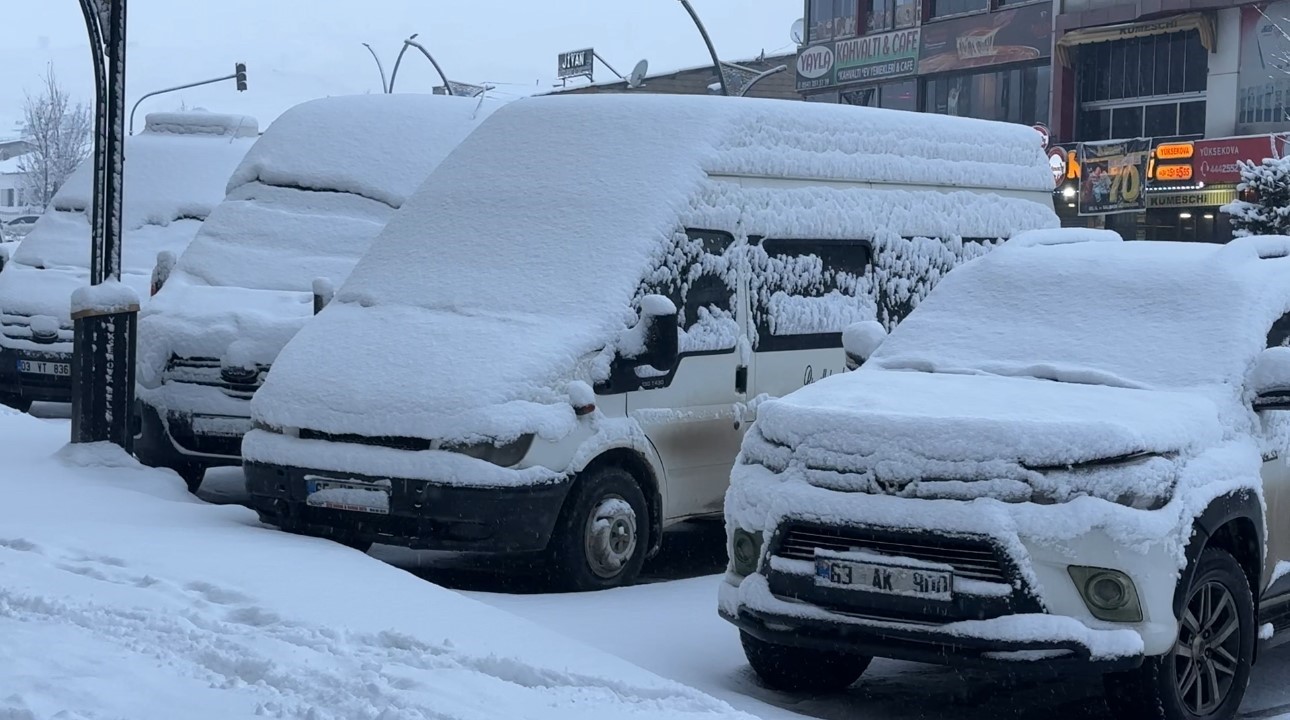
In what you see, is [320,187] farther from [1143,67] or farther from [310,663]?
[1143,67]

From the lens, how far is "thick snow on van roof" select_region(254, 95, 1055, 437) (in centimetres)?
767

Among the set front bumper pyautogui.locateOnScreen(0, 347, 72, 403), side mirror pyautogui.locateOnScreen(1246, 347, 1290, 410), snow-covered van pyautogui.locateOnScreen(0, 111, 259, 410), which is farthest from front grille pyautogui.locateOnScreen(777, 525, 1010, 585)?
front bumper pyautogui.locateOnScreen(0, 347, 72, 403)

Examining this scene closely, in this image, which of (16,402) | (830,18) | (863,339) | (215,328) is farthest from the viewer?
(830,18)

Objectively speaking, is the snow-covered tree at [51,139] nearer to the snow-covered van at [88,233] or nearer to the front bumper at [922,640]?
the snow-covered van at [88,233]

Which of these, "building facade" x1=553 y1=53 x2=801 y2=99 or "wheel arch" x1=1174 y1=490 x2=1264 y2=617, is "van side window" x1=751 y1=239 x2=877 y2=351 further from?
"building facade" x1=553 y1=53 x2=801 y2=99

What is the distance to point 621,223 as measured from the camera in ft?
27.3

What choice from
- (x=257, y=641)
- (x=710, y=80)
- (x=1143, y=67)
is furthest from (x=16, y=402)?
(x=710, y=80)

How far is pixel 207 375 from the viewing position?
1025cm

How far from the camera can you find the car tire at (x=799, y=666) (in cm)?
634

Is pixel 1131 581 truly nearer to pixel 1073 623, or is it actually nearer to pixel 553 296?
pixel 1073 623

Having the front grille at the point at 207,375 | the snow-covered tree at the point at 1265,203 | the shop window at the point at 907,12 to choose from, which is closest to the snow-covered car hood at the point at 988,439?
the front grille at the point at 207,375

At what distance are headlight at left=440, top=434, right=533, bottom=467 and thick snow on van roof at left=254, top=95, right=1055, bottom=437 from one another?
2.7 inches

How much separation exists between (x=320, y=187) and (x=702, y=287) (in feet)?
14.0

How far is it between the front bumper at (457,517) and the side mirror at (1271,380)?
287 centimetres
